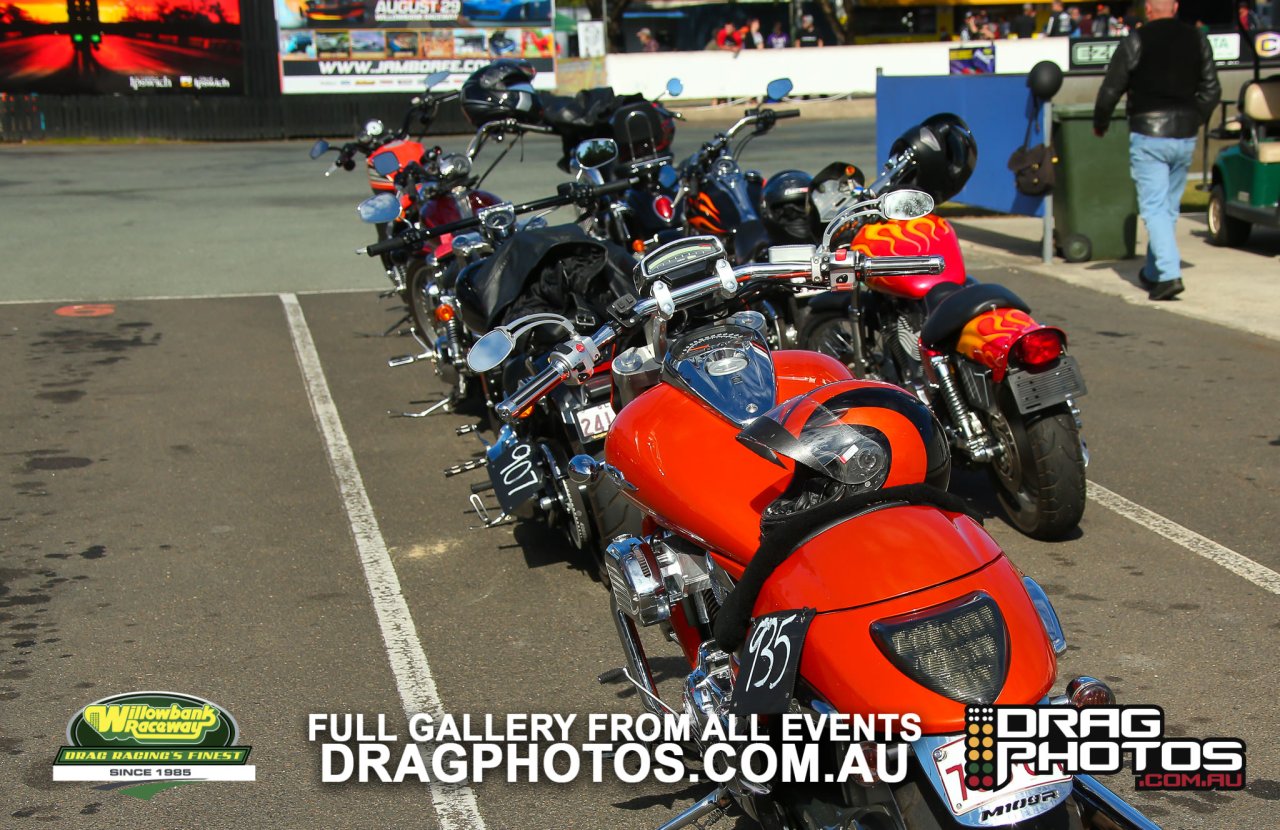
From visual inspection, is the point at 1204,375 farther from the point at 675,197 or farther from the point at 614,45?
the point at 614,45

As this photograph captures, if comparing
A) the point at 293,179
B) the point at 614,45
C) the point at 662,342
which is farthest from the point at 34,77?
the point at 662,342

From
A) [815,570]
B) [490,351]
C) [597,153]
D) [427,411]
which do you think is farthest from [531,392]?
[597,153]

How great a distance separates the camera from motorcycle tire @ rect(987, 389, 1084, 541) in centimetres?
545

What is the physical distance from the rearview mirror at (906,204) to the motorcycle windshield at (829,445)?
1.33m

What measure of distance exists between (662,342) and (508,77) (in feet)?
20.2

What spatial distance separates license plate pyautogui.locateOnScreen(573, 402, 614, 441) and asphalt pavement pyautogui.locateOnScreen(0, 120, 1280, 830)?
2.08ft

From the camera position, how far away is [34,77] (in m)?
28.8

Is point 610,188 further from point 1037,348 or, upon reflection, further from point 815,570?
point 815,570

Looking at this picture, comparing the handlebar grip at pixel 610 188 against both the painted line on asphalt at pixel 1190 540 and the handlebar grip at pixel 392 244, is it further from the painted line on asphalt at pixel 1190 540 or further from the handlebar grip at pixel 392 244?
the painted line on asphalt at pixel 1190 540

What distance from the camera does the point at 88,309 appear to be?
36.6ft

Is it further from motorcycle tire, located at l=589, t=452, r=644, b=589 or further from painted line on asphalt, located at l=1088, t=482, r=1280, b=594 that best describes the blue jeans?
motorcycle tire, located at l=589, t=452, r=644, b=589

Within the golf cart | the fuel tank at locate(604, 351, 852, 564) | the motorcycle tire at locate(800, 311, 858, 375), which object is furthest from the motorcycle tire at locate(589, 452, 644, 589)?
the golf cart

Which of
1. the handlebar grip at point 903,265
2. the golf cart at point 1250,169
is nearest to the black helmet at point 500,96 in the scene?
the handlebar grip at point 903,265

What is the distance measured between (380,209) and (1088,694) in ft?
20.5
